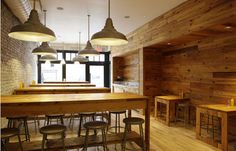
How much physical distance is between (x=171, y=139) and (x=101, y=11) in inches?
143

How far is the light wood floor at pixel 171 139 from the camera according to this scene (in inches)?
138

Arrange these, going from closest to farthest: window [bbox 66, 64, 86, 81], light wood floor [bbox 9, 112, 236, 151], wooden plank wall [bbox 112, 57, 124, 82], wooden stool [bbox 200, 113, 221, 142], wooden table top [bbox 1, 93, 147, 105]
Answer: wooden table top [bbox 1, 93, 147, 105] < light wood floor [bbox 9, 112, 236, 151] < wooden stool [bbox 200, 113, 221, 142] < wooden plank wall [bbox 112, 57, 124, 82] < window [bbox 66, 64, 86, 81]

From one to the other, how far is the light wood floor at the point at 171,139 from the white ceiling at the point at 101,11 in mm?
3053

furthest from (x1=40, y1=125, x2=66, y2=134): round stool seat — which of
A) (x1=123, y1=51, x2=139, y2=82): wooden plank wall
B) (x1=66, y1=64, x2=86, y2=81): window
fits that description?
(x1=66, y1=64, x2=86, y2=81): window

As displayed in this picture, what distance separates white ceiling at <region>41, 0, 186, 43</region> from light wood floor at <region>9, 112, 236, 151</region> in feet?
10.0

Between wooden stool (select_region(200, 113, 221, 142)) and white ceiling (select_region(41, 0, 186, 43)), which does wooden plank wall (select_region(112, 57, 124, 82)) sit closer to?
white ceiling (select_region(41, 0, 186, 43))

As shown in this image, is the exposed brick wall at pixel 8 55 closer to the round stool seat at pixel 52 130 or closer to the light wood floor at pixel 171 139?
the light wood floor at pixel 171 139

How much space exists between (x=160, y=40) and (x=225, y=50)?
1.66 meters

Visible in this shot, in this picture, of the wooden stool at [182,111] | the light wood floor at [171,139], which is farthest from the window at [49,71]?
the wooden stool at [182,111]

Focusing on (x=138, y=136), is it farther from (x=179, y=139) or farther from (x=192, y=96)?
(x=192, y=96)

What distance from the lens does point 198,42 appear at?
4930mm

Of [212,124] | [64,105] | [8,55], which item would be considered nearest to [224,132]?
[212,124]

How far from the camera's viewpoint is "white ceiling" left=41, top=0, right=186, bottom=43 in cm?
449

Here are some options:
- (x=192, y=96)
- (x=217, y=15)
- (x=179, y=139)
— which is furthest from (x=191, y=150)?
(x=217, y=15)
